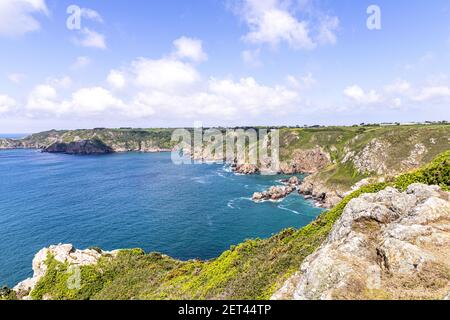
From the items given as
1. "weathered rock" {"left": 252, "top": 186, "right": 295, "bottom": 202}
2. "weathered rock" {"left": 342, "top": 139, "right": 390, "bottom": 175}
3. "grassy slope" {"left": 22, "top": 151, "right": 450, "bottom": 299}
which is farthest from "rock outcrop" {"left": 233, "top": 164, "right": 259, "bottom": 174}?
"grassy slope" {"left": 22, "top": 151, "right": 450, "bottom": 299}

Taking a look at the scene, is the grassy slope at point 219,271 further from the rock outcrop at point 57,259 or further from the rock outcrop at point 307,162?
the rock outcrop at point 307,162

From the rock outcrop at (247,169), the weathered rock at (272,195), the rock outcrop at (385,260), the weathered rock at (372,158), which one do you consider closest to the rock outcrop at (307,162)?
the rock outcrop at (247,169)

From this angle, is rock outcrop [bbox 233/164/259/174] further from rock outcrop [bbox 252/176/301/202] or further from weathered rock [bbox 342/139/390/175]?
weathered rock [bbox 342/139/390/175]

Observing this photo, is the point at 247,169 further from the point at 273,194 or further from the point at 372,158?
the point at 372,158

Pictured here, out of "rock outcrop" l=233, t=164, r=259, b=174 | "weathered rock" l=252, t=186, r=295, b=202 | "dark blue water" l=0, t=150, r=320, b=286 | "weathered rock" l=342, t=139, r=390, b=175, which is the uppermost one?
"weathered rock" l=342, t=139, r=390, b=175

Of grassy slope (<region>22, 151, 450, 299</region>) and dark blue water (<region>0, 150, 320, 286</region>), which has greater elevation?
grassy slope (<region>22, 151, 450, 299</region>)

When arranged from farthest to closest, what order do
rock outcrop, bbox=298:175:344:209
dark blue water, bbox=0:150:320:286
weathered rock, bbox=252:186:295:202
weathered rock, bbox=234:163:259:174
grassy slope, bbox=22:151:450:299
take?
weathered rock, bbox=234:163:259:174, weathered rock, bbox=252:186:295:202, rock outcrop, bbox=298:175:344:209, dark blue water, bbox=0:150:320:286, grassy slope, bbox=22:151:450:299

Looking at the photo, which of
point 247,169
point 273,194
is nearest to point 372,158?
point 273,194
